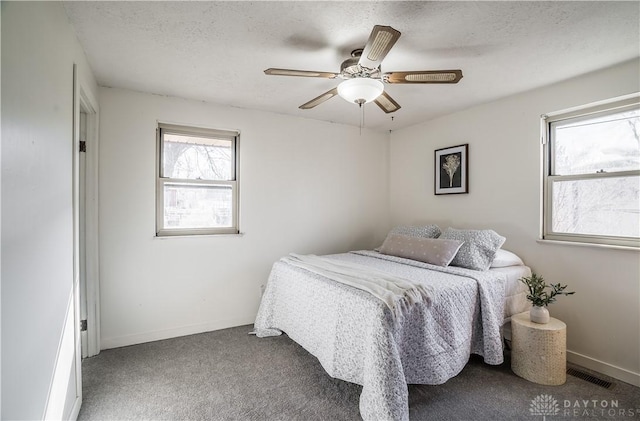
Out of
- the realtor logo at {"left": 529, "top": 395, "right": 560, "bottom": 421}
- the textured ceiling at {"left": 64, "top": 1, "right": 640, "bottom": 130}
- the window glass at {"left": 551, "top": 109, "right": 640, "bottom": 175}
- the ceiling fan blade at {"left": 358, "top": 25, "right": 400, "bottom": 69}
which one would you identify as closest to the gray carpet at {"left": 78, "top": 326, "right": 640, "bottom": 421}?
the realtor logo at {"left": 529, "top": 395, "right": 560, "bottom": 421}

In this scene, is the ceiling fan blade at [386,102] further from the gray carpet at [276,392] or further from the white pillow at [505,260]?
the gray carpet at [276,392]

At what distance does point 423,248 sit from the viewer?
2961 millimetres

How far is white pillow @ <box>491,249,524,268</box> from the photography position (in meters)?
2.68

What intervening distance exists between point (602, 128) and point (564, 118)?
28cm

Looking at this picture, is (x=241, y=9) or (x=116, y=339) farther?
(x=116, y=339)

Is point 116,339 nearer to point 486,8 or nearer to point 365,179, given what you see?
point 365,179

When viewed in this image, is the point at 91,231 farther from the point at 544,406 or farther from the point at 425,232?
the point at 544,406

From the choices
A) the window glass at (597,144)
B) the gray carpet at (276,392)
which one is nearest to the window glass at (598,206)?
the window glass at (597,144)

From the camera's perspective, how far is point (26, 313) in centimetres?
116

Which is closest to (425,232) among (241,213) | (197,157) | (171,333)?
(241,213)

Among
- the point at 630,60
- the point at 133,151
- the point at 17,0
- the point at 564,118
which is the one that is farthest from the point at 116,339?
the point at 630,60

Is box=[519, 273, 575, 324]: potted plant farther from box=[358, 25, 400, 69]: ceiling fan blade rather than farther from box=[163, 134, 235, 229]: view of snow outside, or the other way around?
box=[163, 134, 235, 229]: view of snow outside

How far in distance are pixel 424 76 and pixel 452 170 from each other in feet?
6.04

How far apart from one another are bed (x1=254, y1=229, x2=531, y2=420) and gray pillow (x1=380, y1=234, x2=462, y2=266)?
0.04 metres
